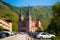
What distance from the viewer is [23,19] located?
54.3 m

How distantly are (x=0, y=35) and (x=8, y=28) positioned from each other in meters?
12.8

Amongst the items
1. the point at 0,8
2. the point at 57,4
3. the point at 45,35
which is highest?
the point at 57,4

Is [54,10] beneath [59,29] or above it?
above

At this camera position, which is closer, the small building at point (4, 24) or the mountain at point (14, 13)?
the mountain at point (14, 13)

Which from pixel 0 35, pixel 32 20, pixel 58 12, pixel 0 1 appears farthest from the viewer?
pixel 32 20

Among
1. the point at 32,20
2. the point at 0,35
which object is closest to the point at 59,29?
the point at 0,35

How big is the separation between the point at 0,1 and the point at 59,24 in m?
11.2

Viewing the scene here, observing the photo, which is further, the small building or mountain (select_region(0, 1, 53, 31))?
the small building

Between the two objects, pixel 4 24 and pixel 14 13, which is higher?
pixel 14 13

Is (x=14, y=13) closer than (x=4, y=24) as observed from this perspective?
Yes

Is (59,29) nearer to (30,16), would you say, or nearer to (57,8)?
(57,8)

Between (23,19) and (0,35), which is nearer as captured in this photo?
(0,35)

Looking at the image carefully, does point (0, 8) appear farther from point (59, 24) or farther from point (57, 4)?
point (57, 4)

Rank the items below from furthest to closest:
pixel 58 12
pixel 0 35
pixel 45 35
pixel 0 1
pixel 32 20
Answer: pixel 32 20, pixel 58 12, pixel 45 35, pixel 0 35, pixel 0 1
